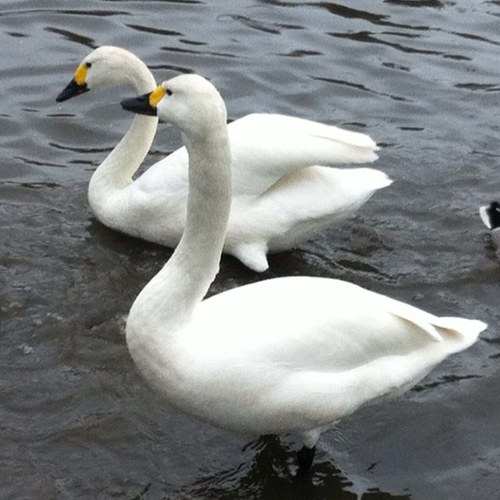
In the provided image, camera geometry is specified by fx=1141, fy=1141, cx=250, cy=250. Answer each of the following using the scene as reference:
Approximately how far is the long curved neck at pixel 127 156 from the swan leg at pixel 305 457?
2.49 meters

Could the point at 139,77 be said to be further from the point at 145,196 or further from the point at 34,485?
the point at 34,485

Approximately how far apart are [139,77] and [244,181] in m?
1.15

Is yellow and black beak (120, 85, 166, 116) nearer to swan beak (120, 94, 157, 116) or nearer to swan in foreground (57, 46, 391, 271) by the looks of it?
swan beak (120, 94, 157, 116)

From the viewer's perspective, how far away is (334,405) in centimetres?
473

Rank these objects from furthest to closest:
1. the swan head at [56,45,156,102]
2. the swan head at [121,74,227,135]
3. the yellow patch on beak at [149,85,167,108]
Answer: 1. the swan head at [56,45,156,102]
2. the yellow patch on beak at [149,85,167,108]
3. the swan head at [121,74,227,135]

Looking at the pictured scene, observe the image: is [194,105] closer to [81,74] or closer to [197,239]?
[197,239]

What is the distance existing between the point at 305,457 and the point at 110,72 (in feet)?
10.5

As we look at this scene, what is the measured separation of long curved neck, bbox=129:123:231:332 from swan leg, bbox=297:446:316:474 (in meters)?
0.86

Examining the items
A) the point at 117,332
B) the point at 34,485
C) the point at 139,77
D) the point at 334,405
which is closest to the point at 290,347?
the point at 334,405

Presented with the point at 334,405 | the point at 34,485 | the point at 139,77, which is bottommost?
the point at 34,485

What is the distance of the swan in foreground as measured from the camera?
21.2 ft

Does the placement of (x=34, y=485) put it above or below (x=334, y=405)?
below

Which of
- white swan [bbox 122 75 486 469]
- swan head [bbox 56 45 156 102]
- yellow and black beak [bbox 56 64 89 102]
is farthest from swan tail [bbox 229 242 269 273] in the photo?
white swan [bbox 122 75 486 469]

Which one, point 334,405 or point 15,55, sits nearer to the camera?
point 334,405
